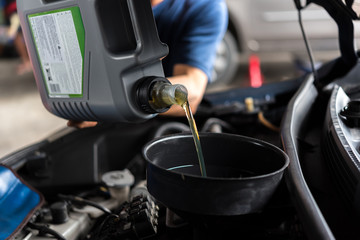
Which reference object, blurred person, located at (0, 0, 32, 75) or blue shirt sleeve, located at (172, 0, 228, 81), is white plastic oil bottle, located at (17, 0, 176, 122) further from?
blurred person, located at (0, 0, 32, 75)

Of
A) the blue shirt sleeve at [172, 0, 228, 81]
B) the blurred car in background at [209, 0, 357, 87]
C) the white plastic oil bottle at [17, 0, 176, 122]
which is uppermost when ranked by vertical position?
the white plastic oil bottle at [17, 0, 176, 122]

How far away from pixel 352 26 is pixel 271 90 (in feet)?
1.56

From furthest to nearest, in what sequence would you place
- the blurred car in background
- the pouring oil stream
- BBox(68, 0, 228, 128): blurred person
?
the blurred car in background → BBox(68, 0, 228, 128): blurred person → the pouring oil stream

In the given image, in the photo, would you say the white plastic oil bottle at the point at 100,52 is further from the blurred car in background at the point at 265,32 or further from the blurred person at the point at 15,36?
the blurred person at the point at 15,36

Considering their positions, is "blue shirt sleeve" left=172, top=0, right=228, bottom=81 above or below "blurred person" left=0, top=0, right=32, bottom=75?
above

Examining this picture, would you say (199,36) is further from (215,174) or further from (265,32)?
(265,32)

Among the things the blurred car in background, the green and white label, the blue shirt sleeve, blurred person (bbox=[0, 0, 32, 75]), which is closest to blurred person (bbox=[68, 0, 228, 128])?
the blue shirt sleeve

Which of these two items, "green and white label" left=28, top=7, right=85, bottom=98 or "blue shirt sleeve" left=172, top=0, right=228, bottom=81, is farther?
"blue shirt sleeve" left=172, top=0, right=228, bottom=81

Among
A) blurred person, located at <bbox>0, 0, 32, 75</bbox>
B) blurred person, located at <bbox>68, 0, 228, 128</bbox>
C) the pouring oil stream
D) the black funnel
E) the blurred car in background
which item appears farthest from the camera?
blurred person, located at <bbox>0, 0, 32, 75</bbox>

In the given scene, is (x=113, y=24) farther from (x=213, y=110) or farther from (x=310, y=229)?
(x=213, y=110)

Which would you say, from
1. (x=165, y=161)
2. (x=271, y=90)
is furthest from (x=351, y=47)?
(x=165, y=161)

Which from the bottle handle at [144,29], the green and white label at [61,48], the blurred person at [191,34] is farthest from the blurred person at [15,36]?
the bottle handle at [144,29]

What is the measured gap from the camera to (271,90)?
131 centimetres

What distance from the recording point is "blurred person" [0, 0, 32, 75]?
5396mm
